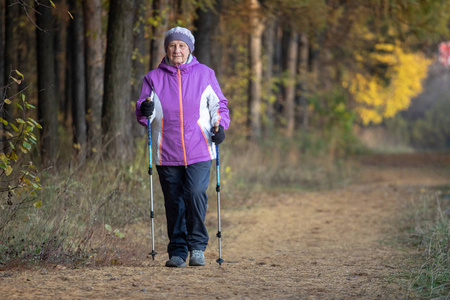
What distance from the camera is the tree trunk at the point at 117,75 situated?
10.1m

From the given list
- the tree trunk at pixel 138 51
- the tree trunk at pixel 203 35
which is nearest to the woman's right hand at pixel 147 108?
the tree trunk at pixel 138 51

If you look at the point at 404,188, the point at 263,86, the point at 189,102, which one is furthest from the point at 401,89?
the point at 189,102

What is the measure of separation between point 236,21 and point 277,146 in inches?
207

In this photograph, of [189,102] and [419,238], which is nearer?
[189,102]

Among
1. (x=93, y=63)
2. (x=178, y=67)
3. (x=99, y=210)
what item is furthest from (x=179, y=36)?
(x=93, y=63)

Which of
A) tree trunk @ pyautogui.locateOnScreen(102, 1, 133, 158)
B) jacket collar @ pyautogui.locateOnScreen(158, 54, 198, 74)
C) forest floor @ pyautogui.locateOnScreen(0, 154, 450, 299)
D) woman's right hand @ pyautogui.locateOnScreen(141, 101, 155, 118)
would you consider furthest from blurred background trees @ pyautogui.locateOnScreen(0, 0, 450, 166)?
forest floor @ pyautogui.locateOnScreen(0, 154, 450, 299)

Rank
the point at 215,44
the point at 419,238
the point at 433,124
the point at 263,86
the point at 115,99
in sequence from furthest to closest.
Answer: the point at 433,124 → the point at 263,86 → the point at 215,44 → the point at 115,99 → the point at 419,238

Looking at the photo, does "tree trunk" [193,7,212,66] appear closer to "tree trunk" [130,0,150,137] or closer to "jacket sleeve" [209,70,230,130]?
"tree trunk" [130,0,150,137]

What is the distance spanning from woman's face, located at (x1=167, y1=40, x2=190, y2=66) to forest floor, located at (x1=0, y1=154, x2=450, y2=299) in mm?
2011

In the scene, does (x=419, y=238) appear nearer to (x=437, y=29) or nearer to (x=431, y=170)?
(x=437, y=29)

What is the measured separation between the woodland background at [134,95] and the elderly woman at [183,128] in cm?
86

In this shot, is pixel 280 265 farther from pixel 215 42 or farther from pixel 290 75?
pixel 290 75

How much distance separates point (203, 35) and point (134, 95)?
5.56 feet

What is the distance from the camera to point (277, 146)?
20.1 m
